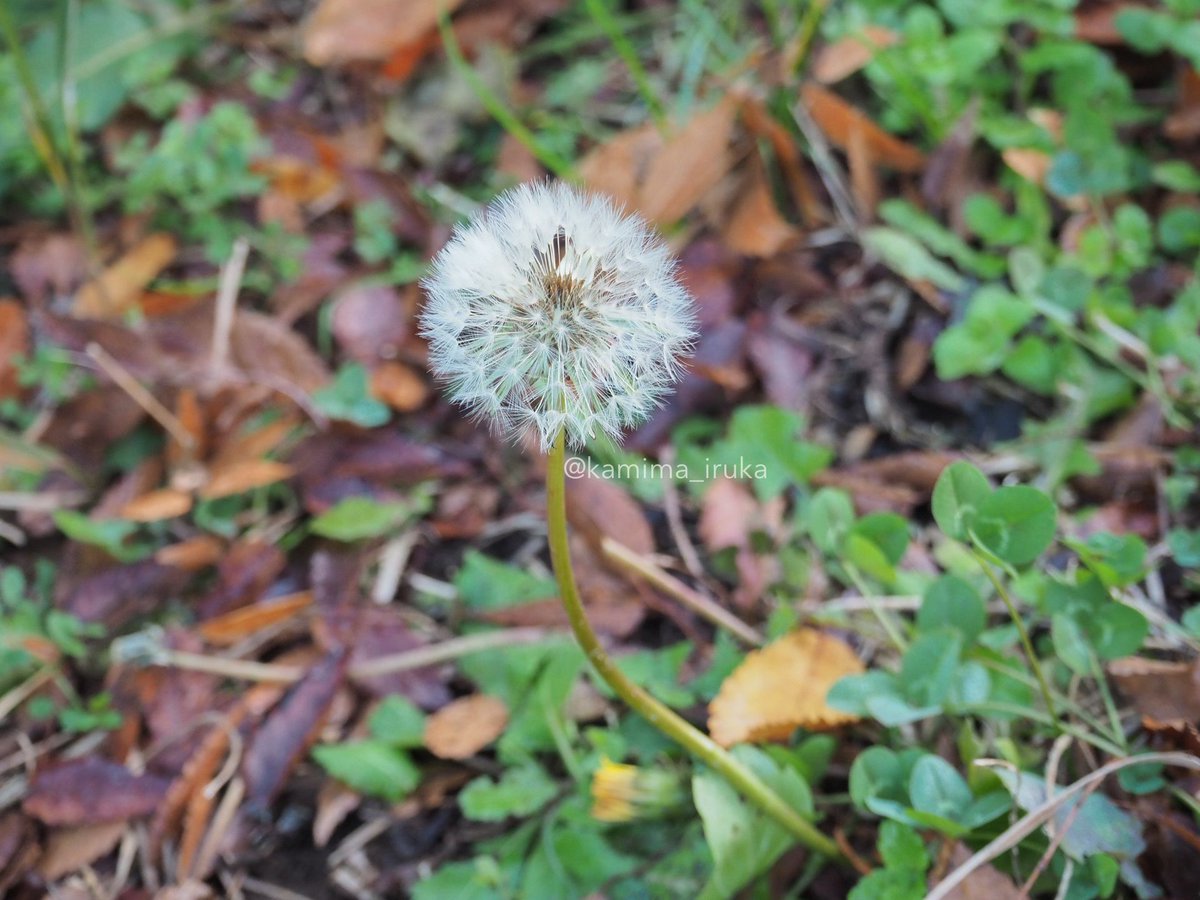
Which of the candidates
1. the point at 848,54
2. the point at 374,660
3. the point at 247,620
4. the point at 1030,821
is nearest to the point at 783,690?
the point at 1030,821

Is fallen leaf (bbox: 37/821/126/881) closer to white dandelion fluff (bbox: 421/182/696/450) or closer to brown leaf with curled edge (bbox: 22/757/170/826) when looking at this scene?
brown leaf with curled edge (bbox: 22/757/170/826)

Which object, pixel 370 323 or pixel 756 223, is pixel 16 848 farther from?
pixel 756 223

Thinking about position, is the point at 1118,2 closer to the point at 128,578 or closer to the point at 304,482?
the point at 304,482

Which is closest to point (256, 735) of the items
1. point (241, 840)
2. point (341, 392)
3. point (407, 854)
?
point (241, 840)

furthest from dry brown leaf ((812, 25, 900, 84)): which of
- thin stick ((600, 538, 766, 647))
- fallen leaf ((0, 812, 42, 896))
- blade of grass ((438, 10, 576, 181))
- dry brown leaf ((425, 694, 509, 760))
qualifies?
fallen leaf ((0, 812, 42, 896))

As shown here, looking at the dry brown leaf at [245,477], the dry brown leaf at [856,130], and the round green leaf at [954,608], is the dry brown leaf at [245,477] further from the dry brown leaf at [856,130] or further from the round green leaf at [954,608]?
the dry brown leaf at [856,130]

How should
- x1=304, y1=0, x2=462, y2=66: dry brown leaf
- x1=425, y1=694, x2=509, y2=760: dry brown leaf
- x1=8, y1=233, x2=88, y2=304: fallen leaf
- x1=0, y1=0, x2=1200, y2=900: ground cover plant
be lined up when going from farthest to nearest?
1. x1=304, y1=0, x2=462, y2=66: dry brown leaf
2. x1=8, y1=233, x2=88, y2=304: fallen leaf
3. x1=425, y1=694, x2=509, y2=760: dry brown leaf
4. x1=0, y1=0, x2=1200, y2=900: ground cover plant

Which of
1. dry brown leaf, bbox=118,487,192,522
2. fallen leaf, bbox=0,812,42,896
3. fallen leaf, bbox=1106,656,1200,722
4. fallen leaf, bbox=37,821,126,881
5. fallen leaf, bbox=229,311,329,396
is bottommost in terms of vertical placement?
fallen leaf, bbox=37,821,126,881
